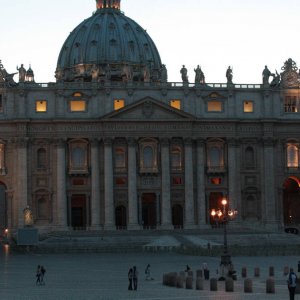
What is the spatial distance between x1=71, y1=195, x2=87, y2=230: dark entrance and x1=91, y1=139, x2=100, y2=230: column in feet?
8.12

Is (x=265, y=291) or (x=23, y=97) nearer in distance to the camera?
(x=265, y=291)

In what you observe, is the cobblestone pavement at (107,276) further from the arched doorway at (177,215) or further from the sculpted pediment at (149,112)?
the sculpted pediment at (149,112)

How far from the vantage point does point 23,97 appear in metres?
108

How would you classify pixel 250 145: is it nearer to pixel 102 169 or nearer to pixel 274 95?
pixel 274 95

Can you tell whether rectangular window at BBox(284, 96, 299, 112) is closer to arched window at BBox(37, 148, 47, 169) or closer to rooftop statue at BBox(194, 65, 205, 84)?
rooftop statue at BBox(194, 65, 205, 84)

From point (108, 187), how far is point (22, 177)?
955 cm

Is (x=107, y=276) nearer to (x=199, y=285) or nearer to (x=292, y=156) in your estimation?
(x=199, y=285)

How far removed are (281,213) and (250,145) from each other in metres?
8.62

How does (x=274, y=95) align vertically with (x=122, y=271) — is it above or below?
above

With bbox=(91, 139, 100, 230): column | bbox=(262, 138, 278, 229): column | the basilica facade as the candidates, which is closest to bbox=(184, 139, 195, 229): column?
the basilica facade

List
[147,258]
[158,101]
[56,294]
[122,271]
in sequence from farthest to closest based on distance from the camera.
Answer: [158,101] → [147,258] → [122,271] → [56,294]

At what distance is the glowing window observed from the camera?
108312 mm

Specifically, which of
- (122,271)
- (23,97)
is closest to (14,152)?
(23,97)

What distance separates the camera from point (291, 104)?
11362 cm
